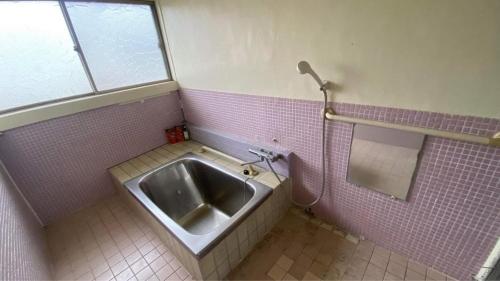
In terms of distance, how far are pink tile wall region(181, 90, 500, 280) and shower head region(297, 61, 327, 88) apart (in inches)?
6.3

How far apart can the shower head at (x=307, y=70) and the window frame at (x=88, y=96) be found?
1.66 meters

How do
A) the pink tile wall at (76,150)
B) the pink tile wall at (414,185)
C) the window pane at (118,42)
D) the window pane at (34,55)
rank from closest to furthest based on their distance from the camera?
1. the pink tile wall at (414,185)
2. the window pane at (34,55)
3. the pink tile wall at (76,150)
4. the window pane at (118,42)

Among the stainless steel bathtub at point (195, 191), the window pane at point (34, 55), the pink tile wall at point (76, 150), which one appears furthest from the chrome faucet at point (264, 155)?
the window pane at point (34, 55)

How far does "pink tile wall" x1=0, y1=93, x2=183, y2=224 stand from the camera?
5.37 ft

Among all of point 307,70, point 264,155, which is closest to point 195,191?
point 264,155

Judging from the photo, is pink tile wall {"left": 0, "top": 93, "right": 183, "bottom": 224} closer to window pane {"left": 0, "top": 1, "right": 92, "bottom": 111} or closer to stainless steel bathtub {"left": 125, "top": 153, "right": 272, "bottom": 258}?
window pane {"left": 0, "top": 1, "right": 92, "bottom": 111}

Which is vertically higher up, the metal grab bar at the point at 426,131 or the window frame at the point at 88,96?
the window frame at the point at 88,96

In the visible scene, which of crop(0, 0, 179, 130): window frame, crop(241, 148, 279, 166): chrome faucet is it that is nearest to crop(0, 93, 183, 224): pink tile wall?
crop(0, 0, 179, 130): window frame

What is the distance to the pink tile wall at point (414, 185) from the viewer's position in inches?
39.0

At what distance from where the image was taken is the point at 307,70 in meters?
1.15

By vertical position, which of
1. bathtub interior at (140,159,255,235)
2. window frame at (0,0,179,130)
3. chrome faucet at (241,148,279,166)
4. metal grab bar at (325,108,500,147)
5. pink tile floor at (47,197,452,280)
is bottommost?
pink tile floor at (47,197,452,280)

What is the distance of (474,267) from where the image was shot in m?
1.14

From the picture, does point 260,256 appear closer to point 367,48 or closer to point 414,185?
point 414,185

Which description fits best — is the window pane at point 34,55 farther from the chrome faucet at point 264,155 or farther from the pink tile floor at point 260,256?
the chrome faucet at point 264,155
